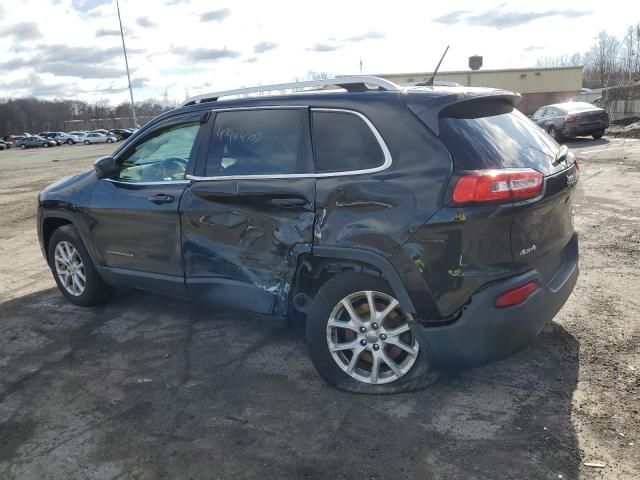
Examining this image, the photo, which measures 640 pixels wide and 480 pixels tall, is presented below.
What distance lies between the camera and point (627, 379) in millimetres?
3426

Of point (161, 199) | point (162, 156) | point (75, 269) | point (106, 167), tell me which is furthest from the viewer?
point (75, 269)

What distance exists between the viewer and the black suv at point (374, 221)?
2986 mm

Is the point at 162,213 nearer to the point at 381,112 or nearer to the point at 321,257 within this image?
the point at 321,257

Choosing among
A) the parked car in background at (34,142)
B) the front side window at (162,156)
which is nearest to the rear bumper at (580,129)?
the front side window at (162,156)

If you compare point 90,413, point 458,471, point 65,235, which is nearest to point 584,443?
point 458,471

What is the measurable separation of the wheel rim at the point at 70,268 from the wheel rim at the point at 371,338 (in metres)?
2.91

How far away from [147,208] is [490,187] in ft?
8.93

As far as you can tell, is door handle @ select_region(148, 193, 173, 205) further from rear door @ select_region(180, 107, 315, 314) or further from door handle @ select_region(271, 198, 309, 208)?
door handle @ select_region(271, 198, 309, 208)

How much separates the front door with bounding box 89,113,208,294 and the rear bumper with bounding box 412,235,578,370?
2.14 metres

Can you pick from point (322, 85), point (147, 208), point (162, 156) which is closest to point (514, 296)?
point (322, 85)

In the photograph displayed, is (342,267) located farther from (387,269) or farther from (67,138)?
(67,138)

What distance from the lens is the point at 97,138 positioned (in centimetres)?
6594

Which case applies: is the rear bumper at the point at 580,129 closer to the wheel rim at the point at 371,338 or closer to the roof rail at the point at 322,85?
the roof rail at the point at 322,85

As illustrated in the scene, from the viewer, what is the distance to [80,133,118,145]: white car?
6550cm
